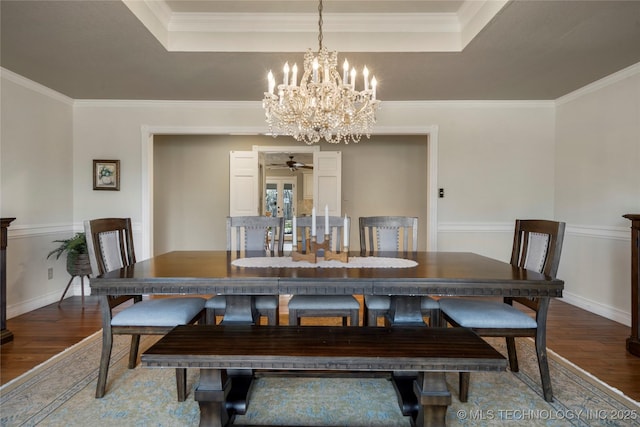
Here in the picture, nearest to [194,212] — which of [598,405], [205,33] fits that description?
[205,33]

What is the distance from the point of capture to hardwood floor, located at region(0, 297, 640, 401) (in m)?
2.20

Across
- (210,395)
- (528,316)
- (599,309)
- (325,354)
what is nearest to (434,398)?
(325,354)

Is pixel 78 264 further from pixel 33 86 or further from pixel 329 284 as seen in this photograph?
pixel 329 284

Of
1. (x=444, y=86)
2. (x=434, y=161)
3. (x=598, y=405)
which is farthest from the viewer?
(x=434, y=161)

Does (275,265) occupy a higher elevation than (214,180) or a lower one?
lower

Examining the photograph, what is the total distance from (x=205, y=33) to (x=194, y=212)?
3.49 metres

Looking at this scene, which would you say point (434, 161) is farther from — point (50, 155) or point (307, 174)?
point (307, 174)

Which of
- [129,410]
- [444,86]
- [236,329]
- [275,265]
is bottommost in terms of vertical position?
[129,410]

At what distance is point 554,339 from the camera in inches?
108

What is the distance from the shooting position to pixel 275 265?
1.99 m

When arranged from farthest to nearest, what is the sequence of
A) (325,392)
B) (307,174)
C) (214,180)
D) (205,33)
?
(307,174)
(214,180)
(205,33)
(325,392)

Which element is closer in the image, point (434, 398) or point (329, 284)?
point (434, 398)

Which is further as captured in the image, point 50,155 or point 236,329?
point 50,155

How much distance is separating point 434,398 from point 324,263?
2.89ft
